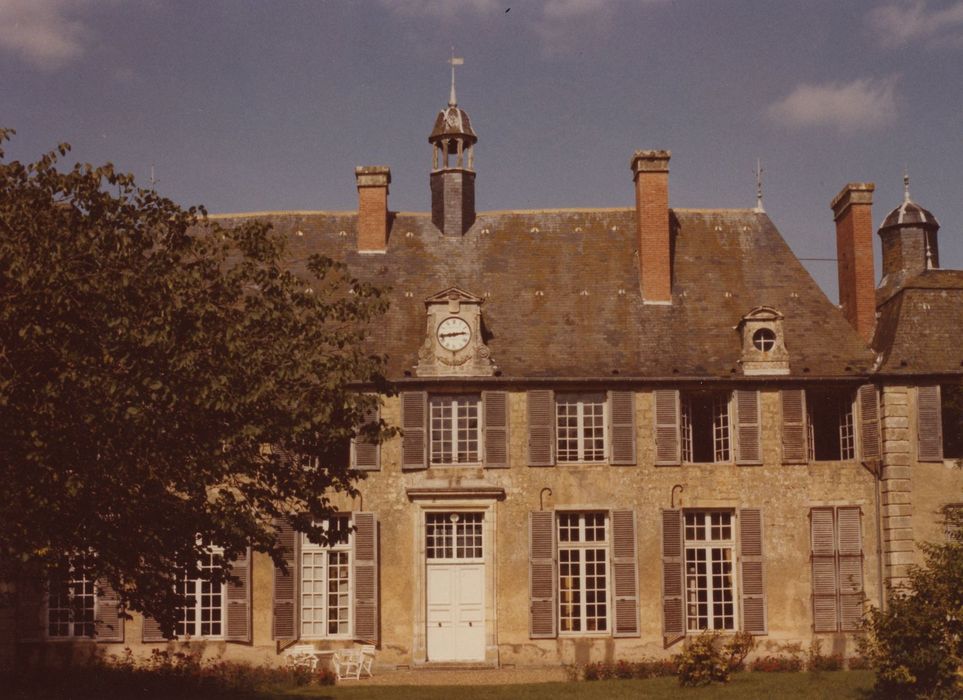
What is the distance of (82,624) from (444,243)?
996 cm

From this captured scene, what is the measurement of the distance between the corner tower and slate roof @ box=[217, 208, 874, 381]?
0.96 feet

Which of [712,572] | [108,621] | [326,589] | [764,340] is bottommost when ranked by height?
[108,621]

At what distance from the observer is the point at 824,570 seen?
2280 centimetres

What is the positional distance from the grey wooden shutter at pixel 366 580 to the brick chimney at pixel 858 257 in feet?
32.2

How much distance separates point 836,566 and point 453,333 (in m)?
7.86

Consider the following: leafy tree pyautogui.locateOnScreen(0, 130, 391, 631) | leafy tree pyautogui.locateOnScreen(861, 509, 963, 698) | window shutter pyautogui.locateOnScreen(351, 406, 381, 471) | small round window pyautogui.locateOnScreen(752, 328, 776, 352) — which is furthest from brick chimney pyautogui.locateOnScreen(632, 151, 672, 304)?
leafy tree pyautogui.locateOnScreen(0, 130, 391, 631)

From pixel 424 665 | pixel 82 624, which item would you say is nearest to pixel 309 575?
pixel 424 665

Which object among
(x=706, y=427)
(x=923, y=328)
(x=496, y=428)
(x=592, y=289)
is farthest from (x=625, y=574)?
(x=923, y=328)

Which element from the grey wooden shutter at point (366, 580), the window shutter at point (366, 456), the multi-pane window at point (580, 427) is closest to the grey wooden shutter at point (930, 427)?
the multi-pane window at point (580, 427)

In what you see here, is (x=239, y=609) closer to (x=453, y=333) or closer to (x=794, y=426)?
(x=453, y=333)

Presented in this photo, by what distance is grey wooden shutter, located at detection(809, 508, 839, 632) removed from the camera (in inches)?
890

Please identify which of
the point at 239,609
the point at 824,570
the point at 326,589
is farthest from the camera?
the point at 326,589

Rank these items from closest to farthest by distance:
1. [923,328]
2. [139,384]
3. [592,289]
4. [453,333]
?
1. [139,384]
2. [923,328]
3. [453,333]
4. [592,289]

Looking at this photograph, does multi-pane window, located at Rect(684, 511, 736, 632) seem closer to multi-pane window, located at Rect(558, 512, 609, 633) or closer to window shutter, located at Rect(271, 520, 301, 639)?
multi-pane window, located at Rect(558, 512, 609, 633)
